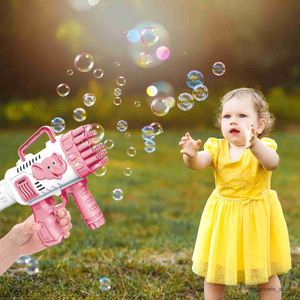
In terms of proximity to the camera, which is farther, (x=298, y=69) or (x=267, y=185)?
(x=298, y=69)

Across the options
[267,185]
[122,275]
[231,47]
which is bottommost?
[122,275]

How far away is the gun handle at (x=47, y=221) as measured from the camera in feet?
7.76

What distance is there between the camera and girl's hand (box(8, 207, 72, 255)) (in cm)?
238

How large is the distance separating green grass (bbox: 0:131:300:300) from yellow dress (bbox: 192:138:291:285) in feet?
1.54

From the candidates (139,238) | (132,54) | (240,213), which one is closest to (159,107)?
(240,213)

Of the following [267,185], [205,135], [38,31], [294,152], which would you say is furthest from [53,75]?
[267,185]

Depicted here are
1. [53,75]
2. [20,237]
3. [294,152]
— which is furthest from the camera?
[53,75]

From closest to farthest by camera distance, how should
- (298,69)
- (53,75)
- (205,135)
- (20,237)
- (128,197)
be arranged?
1. (20,237)
2. (128,197)
3. (205,135)
4. (53,75)
5. (298,69)

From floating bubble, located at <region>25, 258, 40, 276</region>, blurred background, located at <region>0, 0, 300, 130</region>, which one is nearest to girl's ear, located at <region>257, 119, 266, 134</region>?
floating bubble, located at <region>25, 258, 40, 276</region>

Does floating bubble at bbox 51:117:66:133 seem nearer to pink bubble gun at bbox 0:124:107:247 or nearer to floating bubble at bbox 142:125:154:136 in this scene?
floating bubble at bbox 142:125:154:136

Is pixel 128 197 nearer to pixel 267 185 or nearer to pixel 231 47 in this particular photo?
pixel 267 185

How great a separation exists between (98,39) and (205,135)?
2.20 m

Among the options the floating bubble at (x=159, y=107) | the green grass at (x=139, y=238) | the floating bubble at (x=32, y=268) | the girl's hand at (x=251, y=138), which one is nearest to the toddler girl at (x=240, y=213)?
the girl's hand at (x=251, y=138)

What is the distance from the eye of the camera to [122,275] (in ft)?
10.4
